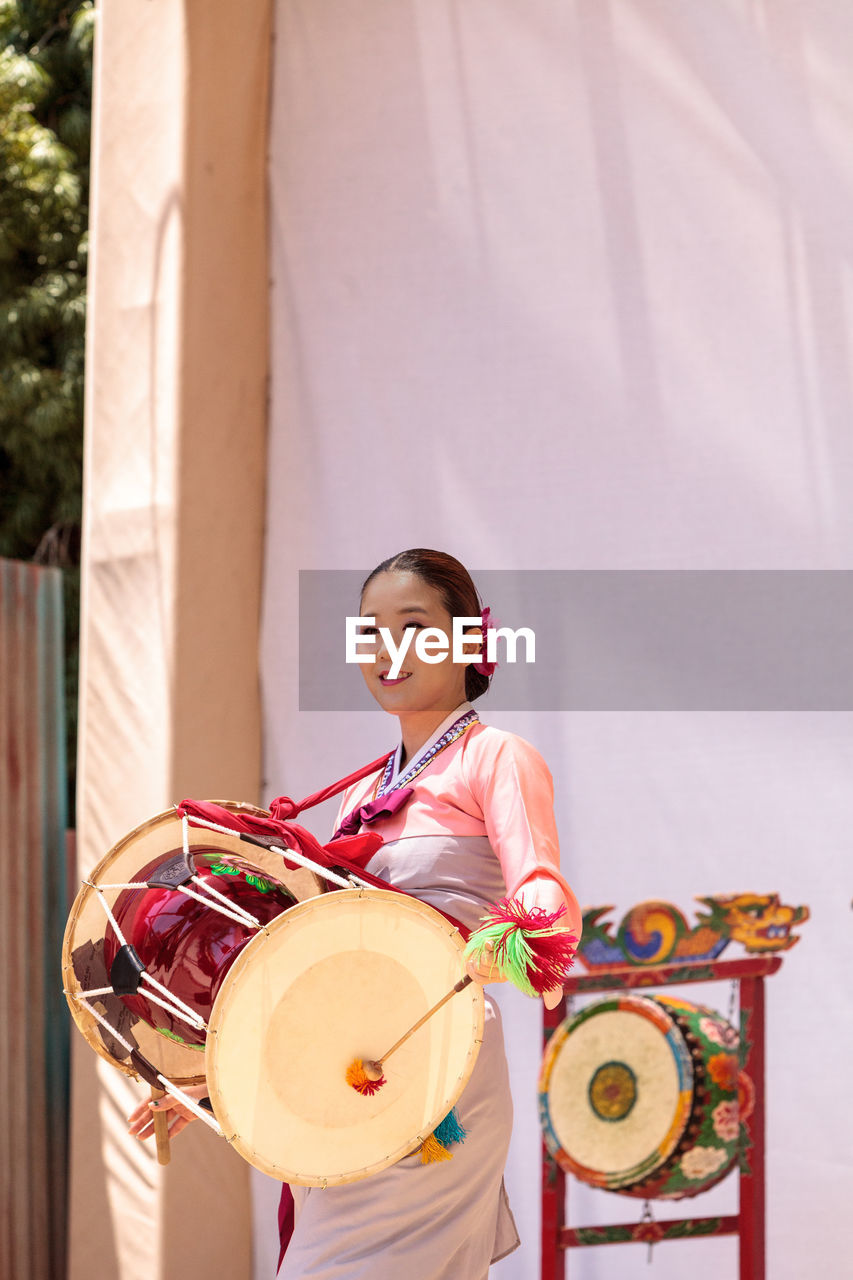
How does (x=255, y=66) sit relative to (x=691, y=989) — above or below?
above

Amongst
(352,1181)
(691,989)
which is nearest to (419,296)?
(691,989)

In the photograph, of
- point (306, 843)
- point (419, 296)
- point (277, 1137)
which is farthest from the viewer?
point (419, 296)

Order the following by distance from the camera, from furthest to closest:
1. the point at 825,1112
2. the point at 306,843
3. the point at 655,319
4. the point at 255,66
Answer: the point at 255,66
the point at 655,319
the point at 825,1112
the point at 306,843

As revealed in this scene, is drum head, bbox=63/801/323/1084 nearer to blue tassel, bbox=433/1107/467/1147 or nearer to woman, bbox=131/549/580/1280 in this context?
woman, bbox=131/549/580/1280

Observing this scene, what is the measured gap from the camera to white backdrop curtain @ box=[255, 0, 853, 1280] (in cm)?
262

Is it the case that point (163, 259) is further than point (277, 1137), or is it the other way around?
point (163, 259)

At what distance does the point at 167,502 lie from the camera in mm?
3152

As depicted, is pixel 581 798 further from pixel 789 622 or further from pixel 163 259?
pixel 163 259

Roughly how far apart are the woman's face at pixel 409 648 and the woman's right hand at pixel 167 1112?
559 mm

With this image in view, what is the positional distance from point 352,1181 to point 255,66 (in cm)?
277

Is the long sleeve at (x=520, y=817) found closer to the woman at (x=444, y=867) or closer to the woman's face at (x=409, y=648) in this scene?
the woman at (x=444, y=867)

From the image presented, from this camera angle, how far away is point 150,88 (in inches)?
127

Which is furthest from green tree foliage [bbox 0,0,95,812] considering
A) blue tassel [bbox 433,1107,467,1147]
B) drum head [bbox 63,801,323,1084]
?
blue tassel [bbox 433,1107,467,1147]

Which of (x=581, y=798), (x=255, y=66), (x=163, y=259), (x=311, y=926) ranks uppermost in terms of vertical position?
(x=255, y=66)
